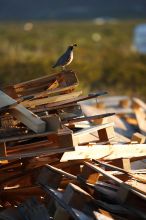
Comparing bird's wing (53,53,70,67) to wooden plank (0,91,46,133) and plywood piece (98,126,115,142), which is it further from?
wooden plank (0,91,46,133)

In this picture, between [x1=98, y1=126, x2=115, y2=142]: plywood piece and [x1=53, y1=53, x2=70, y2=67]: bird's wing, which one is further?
[x1=98, y1=126, x2=115, y2=142]: plywood piece

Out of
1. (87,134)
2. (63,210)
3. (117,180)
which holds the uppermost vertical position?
(87,134)

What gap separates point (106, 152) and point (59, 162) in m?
0.40

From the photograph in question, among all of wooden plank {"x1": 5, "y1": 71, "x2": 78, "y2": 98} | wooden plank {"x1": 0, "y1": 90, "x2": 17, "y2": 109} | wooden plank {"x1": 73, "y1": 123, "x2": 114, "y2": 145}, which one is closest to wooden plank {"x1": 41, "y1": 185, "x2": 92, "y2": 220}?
wooden plank {"x1": 73, "y1": 123, "x2": 114, "y2": 145}

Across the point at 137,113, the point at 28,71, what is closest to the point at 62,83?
the point at 137,113

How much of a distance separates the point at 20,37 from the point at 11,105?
47.7 meters

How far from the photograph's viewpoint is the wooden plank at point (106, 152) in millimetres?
5969

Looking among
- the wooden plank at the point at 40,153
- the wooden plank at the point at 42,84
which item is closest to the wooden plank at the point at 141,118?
the wooden plank at the point at 42,84

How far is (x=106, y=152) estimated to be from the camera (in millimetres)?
6164

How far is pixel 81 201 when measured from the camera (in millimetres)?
5488

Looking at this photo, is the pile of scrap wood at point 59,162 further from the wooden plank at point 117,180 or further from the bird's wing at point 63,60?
the bird's wing at point 63,60

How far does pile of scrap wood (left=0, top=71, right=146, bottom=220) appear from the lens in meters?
5.50

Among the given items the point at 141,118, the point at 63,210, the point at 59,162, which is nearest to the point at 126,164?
the point at 59,162

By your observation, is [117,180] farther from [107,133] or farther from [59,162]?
[107,133]
